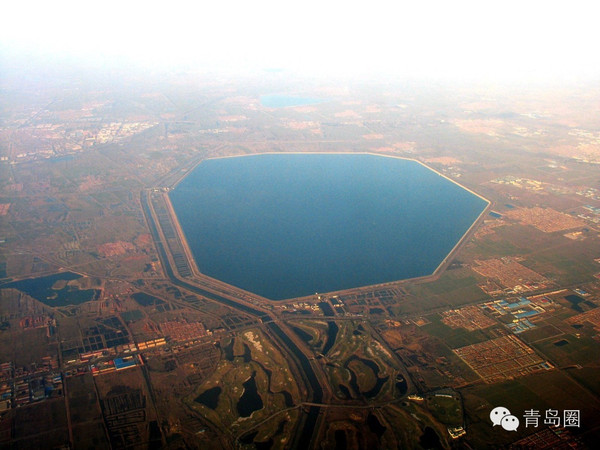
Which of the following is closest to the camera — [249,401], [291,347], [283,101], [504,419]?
[504,419]

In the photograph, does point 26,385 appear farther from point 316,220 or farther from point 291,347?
point 316,220

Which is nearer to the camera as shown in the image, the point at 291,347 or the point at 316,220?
the point at 291,347

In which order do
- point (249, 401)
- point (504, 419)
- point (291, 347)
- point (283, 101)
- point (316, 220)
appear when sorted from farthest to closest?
point (283, 101) < point (316, 220) < point (291, 347) < point (249, 401) < point (504, 419)

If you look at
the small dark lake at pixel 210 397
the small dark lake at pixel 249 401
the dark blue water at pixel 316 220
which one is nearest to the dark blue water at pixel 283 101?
the dark blue water at pixel 316 220

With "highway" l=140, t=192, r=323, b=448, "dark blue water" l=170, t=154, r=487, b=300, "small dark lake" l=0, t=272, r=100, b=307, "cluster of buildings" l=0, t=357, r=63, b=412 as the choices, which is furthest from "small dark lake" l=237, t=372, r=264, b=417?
"small dark lake" l=0, t=272, r=100, b=307

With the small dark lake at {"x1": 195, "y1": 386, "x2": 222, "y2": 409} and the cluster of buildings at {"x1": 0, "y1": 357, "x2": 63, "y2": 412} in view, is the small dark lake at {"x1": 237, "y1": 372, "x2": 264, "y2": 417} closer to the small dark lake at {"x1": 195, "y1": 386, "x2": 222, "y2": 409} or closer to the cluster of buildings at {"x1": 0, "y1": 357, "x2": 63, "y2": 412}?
the small dark lake at {"x1": 195, "y1": 386, "x2": 222, "y2": 409}

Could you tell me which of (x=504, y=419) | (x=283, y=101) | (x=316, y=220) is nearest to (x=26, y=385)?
(x=504, y=419)
